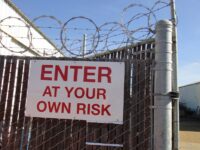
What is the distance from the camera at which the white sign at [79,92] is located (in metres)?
4.68

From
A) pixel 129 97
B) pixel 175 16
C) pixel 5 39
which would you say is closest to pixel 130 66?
pixel 129 97

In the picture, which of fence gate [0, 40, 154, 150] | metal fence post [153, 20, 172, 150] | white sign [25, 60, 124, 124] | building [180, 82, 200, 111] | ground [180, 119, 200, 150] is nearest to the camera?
metal fence post [153, 20, 172, 150]

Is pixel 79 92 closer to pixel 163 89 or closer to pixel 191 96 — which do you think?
pixel 163 89

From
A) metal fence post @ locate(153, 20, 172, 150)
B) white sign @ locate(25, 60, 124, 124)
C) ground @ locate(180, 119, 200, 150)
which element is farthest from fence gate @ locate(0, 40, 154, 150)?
Answer: ground @ locate(180, 119, 200, 150)

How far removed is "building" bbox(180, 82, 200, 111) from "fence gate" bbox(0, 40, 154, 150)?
140 ft

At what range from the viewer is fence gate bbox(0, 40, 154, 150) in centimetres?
480

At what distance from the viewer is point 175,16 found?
4.65m

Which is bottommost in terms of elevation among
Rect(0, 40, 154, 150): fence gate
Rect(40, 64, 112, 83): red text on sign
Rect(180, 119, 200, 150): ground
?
Rect(180, 119, 200, 150): ground

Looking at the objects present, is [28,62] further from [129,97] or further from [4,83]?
[129,97]

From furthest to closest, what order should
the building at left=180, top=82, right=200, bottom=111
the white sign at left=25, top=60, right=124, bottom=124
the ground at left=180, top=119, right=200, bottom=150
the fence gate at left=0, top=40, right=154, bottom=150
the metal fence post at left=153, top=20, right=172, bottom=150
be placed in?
the building at left=180, top=82, right=200, bottom=111 < the ground at left=180, top=119, right=200, bottom=150 < the fence gate at left=0, top=40, right=154, bottom=150 < the white sign at left=25, top=60, right=124, bottom=124 < the metal fence post at left=153, top=20, right=172, bottom=150

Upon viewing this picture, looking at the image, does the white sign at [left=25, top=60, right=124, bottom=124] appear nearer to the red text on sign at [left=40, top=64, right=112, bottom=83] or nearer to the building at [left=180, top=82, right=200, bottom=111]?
the red text on sign at [left=40, top=64, right=112, bottom=83]

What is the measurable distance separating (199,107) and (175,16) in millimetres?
42712

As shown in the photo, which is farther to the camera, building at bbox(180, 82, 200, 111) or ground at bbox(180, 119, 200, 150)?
building at bbox(180, 82, 200, 111)

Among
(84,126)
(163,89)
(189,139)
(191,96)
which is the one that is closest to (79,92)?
(84,126)
